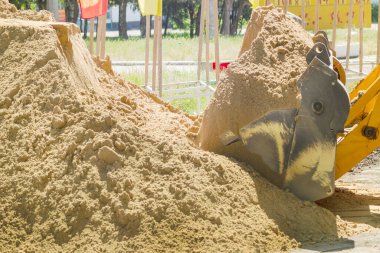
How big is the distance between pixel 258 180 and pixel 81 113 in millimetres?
1182

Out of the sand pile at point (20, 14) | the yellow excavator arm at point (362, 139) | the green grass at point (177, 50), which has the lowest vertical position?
the green grass at point (177, 50)

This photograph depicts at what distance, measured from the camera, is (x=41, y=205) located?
4930 millimetres

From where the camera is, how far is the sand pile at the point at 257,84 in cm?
566

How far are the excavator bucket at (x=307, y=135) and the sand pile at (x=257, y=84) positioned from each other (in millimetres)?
75

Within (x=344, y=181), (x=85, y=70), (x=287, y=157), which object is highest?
(x=85, y=70)

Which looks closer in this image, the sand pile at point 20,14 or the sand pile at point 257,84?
the sand pile at point 257,84

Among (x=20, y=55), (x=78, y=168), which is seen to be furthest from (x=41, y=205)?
(x=20, y=55)

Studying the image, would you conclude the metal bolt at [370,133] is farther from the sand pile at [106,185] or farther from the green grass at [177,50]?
the green grass at [177,50]


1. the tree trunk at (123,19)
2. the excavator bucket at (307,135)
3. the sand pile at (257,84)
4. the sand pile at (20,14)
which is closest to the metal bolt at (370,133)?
the excavator bucket at (307,135)

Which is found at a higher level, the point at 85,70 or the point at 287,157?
the point at 85,70

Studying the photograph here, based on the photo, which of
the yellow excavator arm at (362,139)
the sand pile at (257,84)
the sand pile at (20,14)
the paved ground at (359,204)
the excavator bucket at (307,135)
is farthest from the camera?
the sand pile at (20,14)

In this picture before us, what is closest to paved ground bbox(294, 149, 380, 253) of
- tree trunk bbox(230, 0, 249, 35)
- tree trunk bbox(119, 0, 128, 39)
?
tree trunk bbox(119, 0, 128, 39)

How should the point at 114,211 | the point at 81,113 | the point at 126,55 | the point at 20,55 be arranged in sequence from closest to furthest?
the point at 114,211 < the point at 81,113 < the point at 20,55 < the point at 126,55

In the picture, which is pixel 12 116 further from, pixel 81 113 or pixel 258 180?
pixel 258 180
